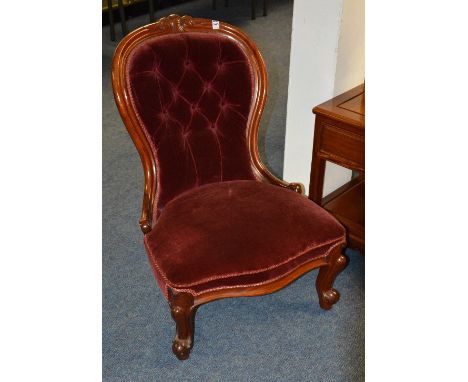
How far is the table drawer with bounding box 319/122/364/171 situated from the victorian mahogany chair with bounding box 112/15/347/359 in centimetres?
20

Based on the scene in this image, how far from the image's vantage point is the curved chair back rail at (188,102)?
74.5 inches

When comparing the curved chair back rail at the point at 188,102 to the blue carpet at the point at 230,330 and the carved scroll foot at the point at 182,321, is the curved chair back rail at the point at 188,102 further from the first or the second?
the blue carpet at the point at 230,330

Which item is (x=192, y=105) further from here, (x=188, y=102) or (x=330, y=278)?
(x=330, y=278)

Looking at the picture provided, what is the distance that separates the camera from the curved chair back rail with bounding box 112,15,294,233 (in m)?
1.89

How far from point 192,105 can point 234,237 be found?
0.49 metres

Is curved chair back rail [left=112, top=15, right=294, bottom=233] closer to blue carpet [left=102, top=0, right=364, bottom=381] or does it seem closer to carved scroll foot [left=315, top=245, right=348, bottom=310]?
carved scroll foot [left=315, top=245, right=348, bottom=310]

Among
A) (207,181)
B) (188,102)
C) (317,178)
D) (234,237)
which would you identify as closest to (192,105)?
(188,102)

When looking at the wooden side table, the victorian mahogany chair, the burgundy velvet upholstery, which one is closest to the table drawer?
the wooden side table
